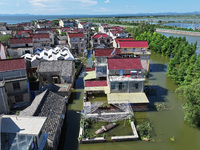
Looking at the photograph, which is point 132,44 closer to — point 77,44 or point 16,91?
point 77,44

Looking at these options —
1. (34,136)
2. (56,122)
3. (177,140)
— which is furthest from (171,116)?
(34,136)

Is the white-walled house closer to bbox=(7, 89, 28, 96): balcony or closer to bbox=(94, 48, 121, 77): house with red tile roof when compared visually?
bbox=(94, 48, 121, 77): house with red tile roof

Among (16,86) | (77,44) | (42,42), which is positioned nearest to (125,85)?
(16,86)

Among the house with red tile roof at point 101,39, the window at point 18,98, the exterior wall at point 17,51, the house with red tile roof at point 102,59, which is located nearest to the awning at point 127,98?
the house with red tile roof at point 102,59

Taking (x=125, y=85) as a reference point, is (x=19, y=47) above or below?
above

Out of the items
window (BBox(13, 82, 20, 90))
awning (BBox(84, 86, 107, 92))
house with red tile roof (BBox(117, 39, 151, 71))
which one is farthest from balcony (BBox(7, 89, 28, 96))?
house with red tile roof (BBox(117, 39, 151, 71))
